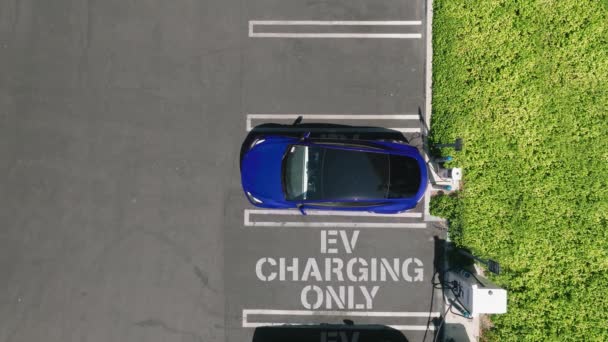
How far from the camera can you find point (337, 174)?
707 centimetres

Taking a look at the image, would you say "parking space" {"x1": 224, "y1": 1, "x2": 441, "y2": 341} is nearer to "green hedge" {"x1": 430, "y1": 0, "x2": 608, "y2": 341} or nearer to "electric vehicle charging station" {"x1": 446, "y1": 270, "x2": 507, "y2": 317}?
"green hedge" {"x1": 430, "y1": 0, "x2": 608, "y2": 341}

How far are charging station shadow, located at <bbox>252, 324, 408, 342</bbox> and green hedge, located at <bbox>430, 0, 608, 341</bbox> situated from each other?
6.76ft

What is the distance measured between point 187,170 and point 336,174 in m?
3.23

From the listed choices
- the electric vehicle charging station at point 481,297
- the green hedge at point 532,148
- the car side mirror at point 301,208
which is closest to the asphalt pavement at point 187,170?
the car side mirror at point 301,208

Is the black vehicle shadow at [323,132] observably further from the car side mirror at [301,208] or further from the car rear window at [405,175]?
the car side mirror at [301,208]

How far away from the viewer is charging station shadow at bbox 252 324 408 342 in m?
7.75

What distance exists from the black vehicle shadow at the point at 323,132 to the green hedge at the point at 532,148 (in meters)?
1.03

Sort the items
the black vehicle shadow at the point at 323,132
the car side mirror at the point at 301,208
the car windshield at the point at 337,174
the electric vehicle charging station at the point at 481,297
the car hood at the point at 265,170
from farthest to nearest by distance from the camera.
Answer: the black vehicle shadow at the point at 323,132
the car hood at the point at 265,170
the car side mirror at the point at 301,208
the car windshield at the point at 337,174
the electric vehicle charging station at the point at 481,297

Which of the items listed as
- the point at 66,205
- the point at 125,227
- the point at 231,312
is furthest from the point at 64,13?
the point at 231,312

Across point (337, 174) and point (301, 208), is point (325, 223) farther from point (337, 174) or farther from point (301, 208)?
point (337, 174)

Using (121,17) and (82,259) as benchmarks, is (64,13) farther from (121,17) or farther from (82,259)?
(82,259)

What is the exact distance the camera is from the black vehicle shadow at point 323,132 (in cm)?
789

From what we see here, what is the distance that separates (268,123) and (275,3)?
261 centimetres

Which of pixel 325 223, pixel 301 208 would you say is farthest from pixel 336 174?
pixel 325 223
